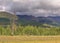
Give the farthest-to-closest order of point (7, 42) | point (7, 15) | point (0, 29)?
point (0, 29) < point (7, 15) < point (7, 42)

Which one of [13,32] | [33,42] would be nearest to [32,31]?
[13,32]

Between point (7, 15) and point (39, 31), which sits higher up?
point (7, 15)

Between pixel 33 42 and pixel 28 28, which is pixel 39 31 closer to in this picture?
pixel 28 28

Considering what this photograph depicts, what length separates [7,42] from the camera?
9.12 meters

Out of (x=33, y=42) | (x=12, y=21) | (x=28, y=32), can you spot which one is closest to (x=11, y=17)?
(x=12, y=21)

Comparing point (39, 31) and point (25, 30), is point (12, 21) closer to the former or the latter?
point (25, 30)

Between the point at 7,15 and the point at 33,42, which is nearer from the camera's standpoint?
the point at 33,42

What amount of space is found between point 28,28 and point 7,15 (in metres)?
2.52

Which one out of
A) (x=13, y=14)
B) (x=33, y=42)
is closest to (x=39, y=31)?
(x=13, y=14)

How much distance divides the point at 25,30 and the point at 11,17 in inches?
78.6

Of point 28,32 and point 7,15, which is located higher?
point 7,15

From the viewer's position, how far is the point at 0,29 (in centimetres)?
1545

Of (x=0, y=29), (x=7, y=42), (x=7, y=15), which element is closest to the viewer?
(x=7, y=42)

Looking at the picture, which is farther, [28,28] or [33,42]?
[28,28]
